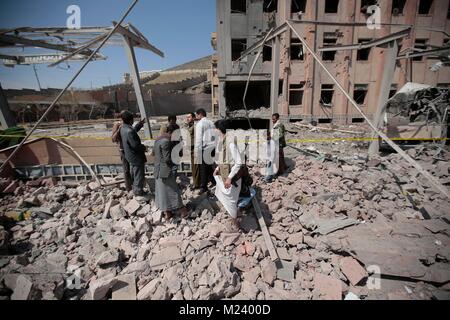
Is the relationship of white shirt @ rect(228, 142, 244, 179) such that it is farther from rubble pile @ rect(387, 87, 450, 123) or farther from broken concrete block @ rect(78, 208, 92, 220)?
rubble pile @ rect(387, 87, 450, 123)

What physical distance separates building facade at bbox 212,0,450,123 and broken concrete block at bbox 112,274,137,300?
14329 mm

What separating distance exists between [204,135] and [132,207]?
A: 81.2 inches

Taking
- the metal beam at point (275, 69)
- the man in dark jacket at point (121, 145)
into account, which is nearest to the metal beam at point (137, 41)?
the man in dark jacket at point (121, 145)

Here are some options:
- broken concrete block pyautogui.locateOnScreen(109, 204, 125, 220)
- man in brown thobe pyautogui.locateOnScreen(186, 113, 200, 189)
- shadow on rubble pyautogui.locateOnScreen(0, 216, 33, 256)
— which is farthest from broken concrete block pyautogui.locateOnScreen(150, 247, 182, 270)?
shadow on rubble pyautogui.locateOnScreen(0, 216, 33, 256)

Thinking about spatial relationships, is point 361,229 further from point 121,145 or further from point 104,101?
point 104,101

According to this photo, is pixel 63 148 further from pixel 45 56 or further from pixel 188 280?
pixel 45 56

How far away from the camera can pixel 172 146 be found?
3895 millimetres

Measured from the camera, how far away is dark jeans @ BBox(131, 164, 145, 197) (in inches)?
166

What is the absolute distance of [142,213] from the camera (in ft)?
13.5

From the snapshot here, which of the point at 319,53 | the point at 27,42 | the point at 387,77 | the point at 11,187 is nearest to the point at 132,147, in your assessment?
the point at 11,187

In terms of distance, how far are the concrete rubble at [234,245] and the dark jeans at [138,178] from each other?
0.27 meters

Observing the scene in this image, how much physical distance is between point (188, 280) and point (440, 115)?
10.6 metres
